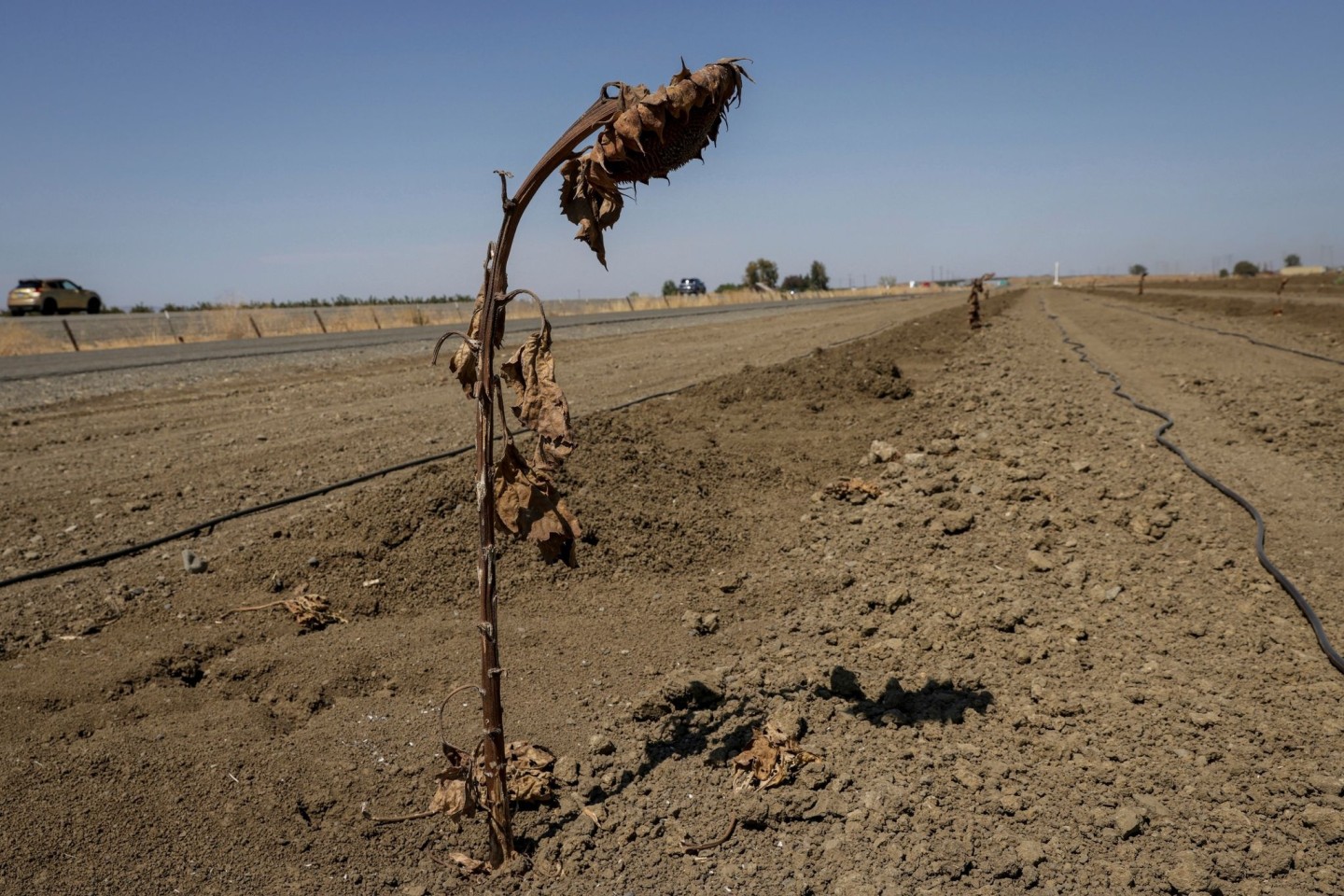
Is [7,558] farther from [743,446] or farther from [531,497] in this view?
[743,446]

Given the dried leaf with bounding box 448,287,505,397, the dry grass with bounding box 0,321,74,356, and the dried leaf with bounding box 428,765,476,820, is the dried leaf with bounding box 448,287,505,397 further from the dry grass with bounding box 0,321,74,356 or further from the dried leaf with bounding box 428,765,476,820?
the dry grass with bounding box 0,321,74,356

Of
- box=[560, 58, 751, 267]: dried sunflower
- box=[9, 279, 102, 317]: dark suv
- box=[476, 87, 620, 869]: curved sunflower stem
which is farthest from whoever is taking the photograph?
box=[9, 279, 102, 317]: dark suv

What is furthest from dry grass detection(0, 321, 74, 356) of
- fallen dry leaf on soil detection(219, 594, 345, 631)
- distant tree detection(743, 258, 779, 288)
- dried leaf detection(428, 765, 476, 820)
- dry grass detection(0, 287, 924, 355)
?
distant tree detection(743, 258, 779, 288)

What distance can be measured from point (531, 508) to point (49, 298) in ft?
124

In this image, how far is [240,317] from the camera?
27.1m

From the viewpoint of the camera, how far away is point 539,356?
2.06 meters

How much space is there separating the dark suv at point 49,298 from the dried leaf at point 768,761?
37.3m

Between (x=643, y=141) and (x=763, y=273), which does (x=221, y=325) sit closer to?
(x=643, y=141)

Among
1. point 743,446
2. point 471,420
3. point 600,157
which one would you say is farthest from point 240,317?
point 600,157

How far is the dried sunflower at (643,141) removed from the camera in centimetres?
183

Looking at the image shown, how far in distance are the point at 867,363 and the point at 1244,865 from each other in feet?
29.4

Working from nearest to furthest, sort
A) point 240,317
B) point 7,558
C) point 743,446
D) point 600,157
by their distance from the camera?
point 600,157, point 7,558, point 743,446, point 240,317

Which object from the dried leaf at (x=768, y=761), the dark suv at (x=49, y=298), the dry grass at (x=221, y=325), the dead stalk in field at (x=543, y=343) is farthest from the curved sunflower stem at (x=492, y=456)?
the dark suv at (x=49, y=298)

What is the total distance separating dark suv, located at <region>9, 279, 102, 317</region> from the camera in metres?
31.3
